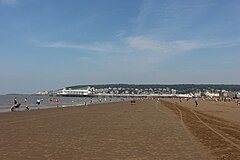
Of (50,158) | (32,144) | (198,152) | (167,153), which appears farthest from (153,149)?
(32,144)

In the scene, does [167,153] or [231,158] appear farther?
[167,153]

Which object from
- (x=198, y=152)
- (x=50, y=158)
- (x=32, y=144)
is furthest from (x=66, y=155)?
(x=198, y=152)

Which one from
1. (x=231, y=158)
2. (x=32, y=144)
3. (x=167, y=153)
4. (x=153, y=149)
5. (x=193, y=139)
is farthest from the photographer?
(x=193, y=139)

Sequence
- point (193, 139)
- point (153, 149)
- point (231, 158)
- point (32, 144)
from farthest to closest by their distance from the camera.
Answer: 1. point (193, 139)
2. point (32, 144)
3. point (153, 149)
4. point (231, 158)

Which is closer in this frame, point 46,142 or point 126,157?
point 126,157

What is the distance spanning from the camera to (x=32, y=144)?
12102mm

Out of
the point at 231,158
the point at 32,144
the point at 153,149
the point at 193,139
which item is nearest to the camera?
the point at 231,158

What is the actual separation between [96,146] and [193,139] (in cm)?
447

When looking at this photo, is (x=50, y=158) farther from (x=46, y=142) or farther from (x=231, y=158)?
(x=231, y=158)

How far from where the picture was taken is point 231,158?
9359 millimetres

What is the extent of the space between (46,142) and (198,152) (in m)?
5.94

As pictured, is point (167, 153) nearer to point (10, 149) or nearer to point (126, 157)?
point (126, 157)

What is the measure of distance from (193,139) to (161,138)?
1390mm

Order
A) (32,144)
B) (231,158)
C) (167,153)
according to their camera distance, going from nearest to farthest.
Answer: (231,158) < (167,153) < (32,144)
